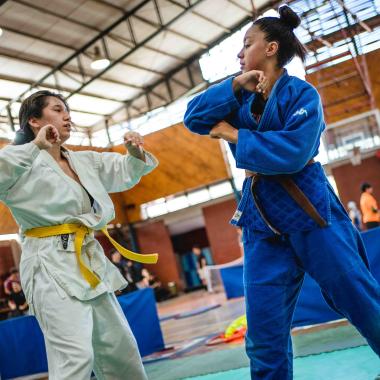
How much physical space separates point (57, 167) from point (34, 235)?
1.06ft

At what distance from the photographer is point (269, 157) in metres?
1.66

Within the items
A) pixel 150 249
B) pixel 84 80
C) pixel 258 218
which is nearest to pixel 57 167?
pixel 258 218

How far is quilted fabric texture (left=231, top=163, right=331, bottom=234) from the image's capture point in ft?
5.69

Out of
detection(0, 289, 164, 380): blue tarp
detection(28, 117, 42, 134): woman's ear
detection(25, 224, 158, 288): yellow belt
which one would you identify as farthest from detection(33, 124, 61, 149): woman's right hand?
detection(0, 289, 164, 380): blue tarp

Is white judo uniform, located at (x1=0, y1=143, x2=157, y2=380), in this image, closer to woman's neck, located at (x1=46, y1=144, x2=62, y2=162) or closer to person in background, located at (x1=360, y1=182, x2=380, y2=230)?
woman's neck, located at (x1=46, y1=144, x2=62, y2=162)

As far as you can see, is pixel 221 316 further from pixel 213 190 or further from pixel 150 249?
pixel 150 249

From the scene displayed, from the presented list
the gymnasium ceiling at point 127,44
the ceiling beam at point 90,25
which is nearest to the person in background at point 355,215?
the gymnasium ceiling at point 127,44

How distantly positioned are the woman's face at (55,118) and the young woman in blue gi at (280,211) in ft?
2.61

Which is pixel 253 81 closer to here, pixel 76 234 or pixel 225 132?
pixel 225 132

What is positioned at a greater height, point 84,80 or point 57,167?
point 84,80

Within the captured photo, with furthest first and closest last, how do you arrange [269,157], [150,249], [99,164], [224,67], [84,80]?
[150,249]
[224,67]
[84,80]
[99,164]
[269,157]

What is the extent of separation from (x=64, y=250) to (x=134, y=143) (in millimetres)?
622

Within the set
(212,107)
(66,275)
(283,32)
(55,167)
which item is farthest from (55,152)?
(283,32)

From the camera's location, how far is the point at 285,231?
5.80ft
